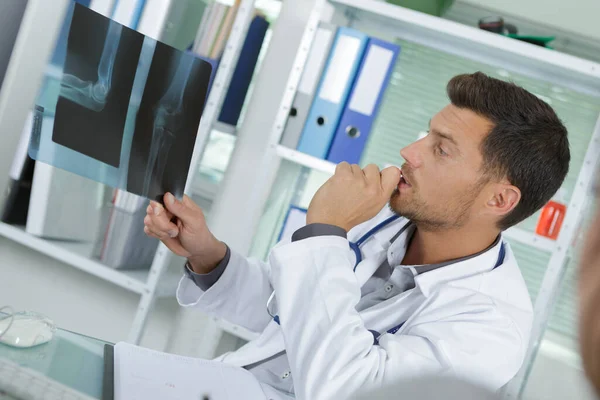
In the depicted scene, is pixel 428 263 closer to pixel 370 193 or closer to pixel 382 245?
pixel 382 245

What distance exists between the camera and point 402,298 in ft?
3.94

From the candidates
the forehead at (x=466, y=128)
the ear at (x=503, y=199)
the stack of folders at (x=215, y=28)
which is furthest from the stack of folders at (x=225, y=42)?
the ear at (x=503, y=199)

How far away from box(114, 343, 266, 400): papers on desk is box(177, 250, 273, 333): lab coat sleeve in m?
0.29

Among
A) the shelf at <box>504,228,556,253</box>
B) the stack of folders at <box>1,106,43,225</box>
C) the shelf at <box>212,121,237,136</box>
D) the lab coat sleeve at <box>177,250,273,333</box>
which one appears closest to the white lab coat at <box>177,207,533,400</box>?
the lab coat sleeve at <box>177,250,273,333</box>

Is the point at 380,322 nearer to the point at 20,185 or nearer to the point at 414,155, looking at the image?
the point at 414,155

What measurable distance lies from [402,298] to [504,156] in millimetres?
370

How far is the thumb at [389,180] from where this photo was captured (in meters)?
1.20

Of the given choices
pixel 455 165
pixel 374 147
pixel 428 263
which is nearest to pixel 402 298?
pixel 428 263

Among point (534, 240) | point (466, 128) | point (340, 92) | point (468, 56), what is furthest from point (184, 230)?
point (468, 56)

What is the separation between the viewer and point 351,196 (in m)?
1.15

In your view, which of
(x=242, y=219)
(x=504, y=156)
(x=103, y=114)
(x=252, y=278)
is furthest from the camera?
(x=242, y=219)

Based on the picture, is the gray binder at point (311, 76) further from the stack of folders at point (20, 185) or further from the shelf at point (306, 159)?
the stack of folders at point (20, 185)

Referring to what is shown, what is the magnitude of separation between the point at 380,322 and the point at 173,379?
0.45 meters

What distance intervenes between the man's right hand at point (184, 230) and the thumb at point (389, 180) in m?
0.36
